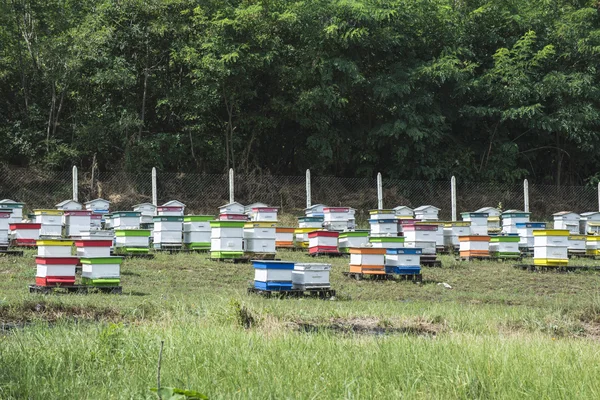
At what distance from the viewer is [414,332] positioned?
33.3 feet

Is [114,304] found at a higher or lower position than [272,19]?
lower

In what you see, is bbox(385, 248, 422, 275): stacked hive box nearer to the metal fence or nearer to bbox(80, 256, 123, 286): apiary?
bbox(80, 256, 123, 286): apiary

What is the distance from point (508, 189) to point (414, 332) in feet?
78.2

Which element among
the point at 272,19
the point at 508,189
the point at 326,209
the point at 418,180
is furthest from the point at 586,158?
the point at 326,209

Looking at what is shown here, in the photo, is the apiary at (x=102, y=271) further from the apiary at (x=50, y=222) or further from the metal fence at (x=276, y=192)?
the metal fence at (x=276, y=192)

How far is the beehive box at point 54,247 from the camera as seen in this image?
13.7m

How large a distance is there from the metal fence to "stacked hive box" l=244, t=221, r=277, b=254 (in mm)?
9966

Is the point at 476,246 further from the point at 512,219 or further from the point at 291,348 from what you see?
the point at 291,348

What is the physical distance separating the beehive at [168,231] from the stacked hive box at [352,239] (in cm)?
439

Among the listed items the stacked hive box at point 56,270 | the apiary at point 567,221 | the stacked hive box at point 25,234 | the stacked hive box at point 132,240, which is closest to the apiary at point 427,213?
→ the apiary at point 567,221

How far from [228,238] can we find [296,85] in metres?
15.0

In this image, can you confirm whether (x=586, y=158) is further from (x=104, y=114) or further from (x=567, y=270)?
(x=104, y=114)

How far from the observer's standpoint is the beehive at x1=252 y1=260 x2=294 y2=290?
44.9 ft

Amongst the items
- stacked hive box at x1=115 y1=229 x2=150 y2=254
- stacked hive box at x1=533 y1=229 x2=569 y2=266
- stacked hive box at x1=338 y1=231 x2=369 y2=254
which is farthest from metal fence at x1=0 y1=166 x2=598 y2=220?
stacked hive box at x1=533 y1=229 x2=569 y2=266
